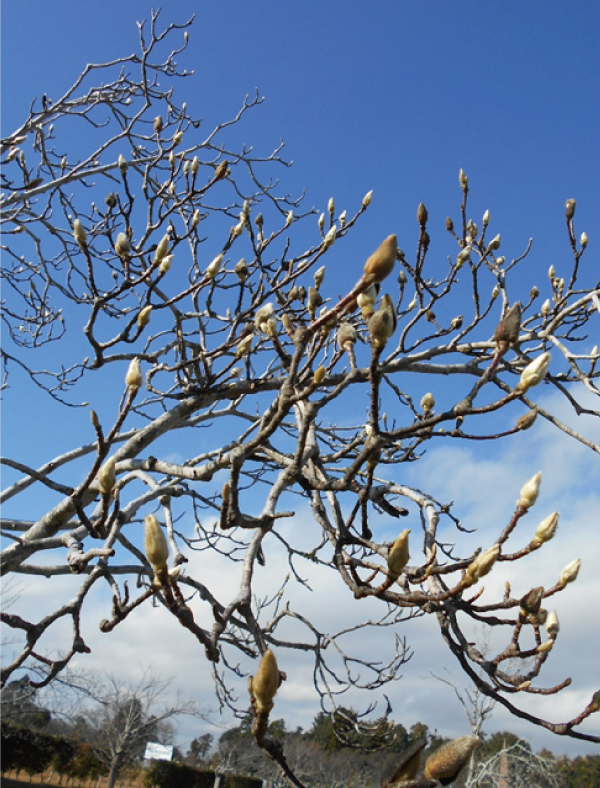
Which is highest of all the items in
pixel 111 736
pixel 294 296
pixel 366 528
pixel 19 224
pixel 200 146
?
pixel 200 146

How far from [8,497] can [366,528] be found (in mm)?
2815

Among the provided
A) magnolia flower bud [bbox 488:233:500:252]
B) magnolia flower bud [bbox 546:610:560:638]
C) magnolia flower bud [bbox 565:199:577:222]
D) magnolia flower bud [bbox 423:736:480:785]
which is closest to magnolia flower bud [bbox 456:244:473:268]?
magnolia flower bud [bbox 488:233:500:252]

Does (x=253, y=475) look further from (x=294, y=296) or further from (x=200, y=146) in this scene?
(x=200, y=146)

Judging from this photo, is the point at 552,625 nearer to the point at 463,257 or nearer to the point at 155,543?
the point at 155,543

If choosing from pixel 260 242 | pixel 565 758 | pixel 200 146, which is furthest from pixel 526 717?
pixel 565 758

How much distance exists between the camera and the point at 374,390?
4.10 ft

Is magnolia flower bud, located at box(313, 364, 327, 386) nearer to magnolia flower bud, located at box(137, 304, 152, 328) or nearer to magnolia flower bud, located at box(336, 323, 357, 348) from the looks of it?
magnolia flower bud, located at box(336, 323, 357, 348)

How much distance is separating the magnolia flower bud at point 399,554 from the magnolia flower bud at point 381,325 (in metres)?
0.38

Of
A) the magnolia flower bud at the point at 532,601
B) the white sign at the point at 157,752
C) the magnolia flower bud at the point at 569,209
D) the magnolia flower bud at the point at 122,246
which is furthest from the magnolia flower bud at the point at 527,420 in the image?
the white sign at the point at 157,752

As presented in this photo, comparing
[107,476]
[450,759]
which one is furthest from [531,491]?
[107,476]

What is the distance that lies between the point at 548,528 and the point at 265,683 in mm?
827

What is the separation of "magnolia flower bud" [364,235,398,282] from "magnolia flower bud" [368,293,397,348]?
0.07 m

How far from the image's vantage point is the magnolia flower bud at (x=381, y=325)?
1168mm

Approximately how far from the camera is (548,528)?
55.0 inches
